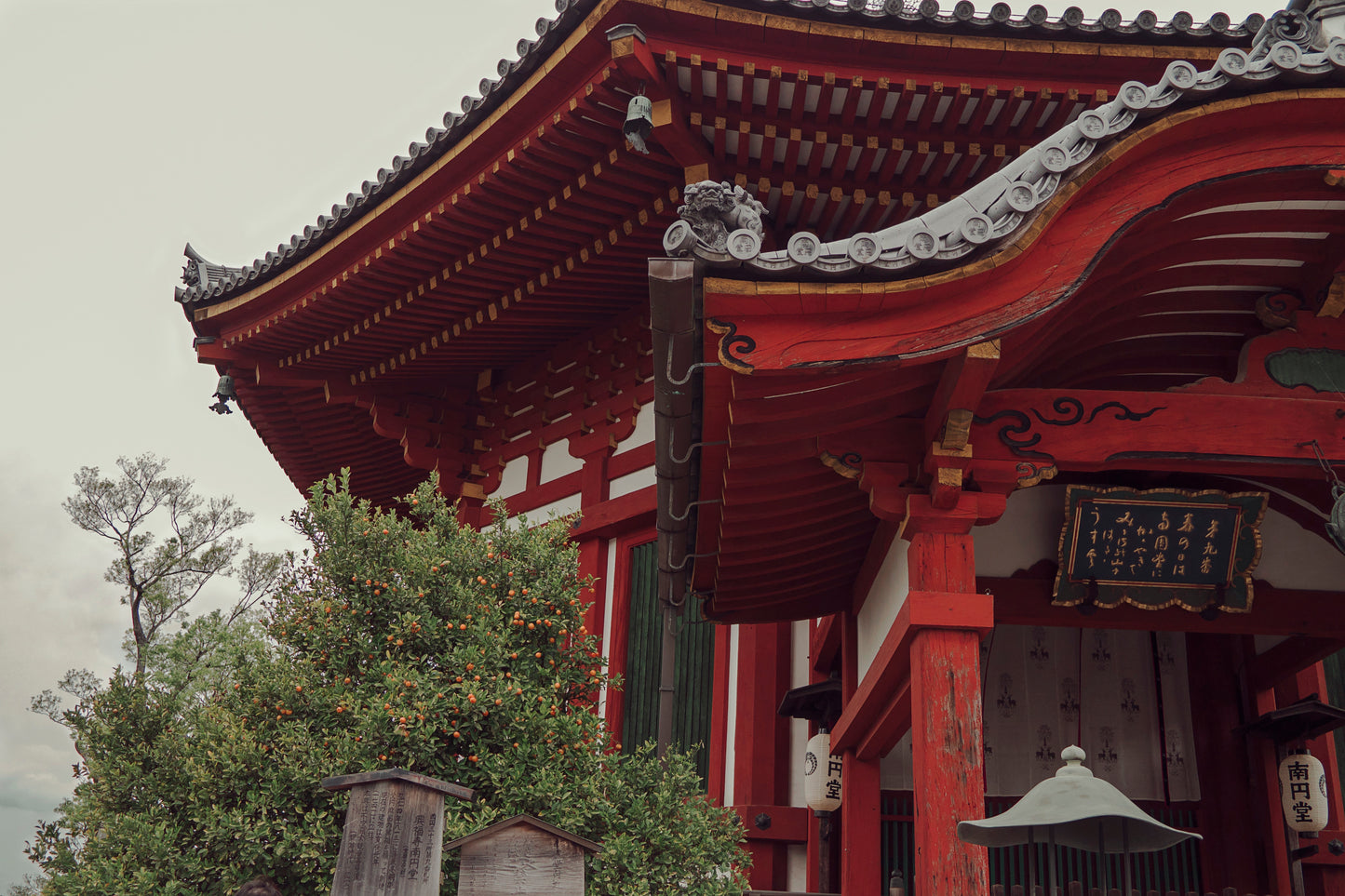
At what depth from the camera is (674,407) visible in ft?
16.0

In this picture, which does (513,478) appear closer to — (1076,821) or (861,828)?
(861,828)

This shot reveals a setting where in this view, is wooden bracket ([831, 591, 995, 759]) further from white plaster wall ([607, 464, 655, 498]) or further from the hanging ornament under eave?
white plaster wall ([607, 464, 655, 498])

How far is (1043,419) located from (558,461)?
6.83 metres

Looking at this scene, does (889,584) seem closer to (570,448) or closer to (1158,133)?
(1158,133)

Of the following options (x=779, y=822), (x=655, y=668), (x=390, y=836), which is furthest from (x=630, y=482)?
(x=390, y=836)

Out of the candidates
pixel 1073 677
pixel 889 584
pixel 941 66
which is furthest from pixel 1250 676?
pixel 941 66

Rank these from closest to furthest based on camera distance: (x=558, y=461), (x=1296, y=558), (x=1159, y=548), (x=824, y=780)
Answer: (x=1159, y=548) < (x=1296, y=558) < (x=824, y=780) < (x=558, y=461)

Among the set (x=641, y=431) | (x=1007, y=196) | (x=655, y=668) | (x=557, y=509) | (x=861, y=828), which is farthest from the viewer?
(x=557, y=509)

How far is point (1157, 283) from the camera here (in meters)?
5.58

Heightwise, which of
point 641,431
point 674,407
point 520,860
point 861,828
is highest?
point 641,431

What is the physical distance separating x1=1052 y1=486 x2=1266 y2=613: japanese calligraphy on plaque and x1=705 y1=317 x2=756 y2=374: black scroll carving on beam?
2640 mm

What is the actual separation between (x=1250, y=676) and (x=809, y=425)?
4.99 m

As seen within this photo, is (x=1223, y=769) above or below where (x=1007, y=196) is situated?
below

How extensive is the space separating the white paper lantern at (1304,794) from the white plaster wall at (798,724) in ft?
11.2
